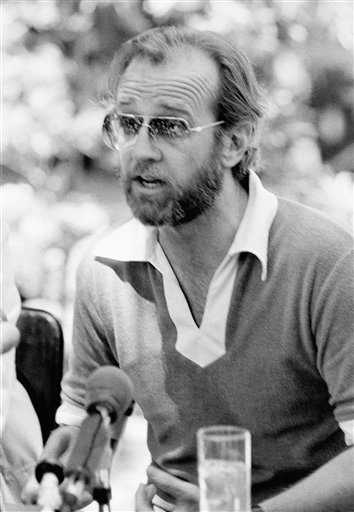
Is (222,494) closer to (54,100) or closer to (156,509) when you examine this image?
(156,509)

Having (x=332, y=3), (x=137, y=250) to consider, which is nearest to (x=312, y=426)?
(x=137, y=250)

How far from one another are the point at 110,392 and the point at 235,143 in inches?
→ 35.7

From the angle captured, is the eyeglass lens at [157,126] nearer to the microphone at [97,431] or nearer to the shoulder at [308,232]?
the shoulder at [308,232]

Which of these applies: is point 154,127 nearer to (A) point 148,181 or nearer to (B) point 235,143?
(A) point 148,181

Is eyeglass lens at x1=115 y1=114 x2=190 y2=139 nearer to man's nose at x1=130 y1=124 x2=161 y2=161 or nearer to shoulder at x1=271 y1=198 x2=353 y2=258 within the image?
man's nose at x1=130 y1=124 x2=161 y2=161

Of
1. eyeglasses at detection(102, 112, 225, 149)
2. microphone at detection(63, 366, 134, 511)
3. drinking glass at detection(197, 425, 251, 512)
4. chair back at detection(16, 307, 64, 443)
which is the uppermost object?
eyeglasses at detection(102, 112, 225, 149)

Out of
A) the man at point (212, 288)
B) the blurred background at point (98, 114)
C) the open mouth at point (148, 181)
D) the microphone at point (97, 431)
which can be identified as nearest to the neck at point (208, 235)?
the man at point (212, 288)

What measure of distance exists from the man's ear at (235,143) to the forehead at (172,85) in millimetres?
92

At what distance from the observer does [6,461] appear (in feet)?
6.97

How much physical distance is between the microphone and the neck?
653mm

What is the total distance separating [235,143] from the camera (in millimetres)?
2070

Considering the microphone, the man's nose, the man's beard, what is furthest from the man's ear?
the microphone

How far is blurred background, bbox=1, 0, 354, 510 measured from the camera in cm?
328

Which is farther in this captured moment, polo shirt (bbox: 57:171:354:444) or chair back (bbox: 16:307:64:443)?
chair back (bbox: 16:307:64:443)
